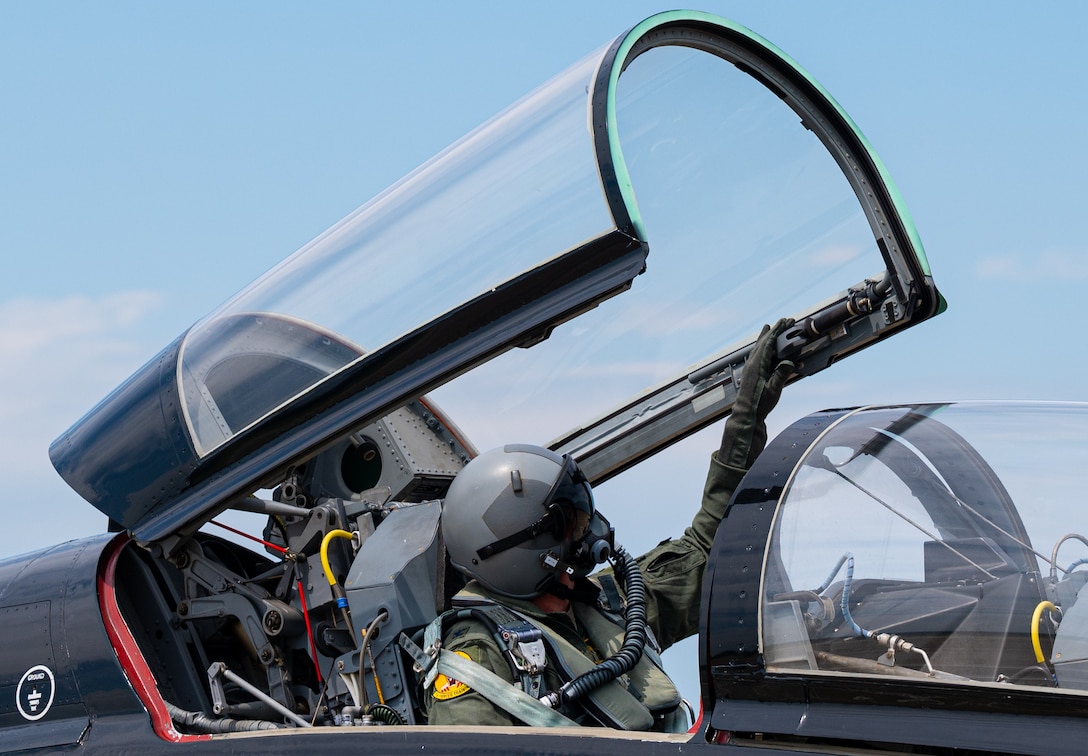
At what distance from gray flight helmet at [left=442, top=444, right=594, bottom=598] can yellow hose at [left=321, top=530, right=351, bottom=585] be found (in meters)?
0.37

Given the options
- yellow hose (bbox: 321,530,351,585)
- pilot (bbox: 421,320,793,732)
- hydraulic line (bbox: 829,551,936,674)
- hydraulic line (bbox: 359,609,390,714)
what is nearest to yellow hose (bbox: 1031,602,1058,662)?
hydraulic line (bbox: 829,551,936,674)

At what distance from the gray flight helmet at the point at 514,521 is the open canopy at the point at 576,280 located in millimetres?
299

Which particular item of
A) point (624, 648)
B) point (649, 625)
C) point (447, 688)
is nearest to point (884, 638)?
point (624, 648)

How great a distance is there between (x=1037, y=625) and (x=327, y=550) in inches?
79.0

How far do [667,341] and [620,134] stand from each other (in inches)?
38.2

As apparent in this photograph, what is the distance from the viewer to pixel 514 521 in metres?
3.39

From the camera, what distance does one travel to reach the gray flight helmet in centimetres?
339

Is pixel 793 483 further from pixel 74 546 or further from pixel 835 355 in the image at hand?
pixel 74 546

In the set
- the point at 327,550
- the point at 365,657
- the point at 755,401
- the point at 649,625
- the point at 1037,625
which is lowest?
the point at 649,625

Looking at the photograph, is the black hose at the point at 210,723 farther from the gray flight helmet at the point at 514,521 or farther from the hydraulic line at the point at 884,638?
the hydraulic line at the point at 884,638

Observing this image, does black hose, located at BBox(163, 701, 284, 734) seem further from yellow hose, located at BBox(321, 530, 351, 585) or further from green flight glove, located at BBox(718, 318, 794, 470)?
green flight glove, located at BBox(718, 318, 794, 470)

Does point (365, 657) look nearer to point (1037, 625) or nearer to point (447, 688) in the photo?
point (447, 688)

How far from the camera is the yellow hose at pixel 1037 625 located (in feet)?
7.79

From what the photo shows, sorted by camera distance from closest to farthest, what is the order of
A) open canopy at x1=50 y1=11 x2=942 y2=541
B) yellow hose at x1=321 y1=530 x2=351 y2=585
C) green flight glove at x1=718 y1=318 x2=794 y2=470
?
open canopy at x1=50 y1=11 x2=942 y2=541 → yellow hose at x1=321 y1=530 x2=351 y2=585 → green flight glove at x1=718 y1=318 x2=794 y2=470
